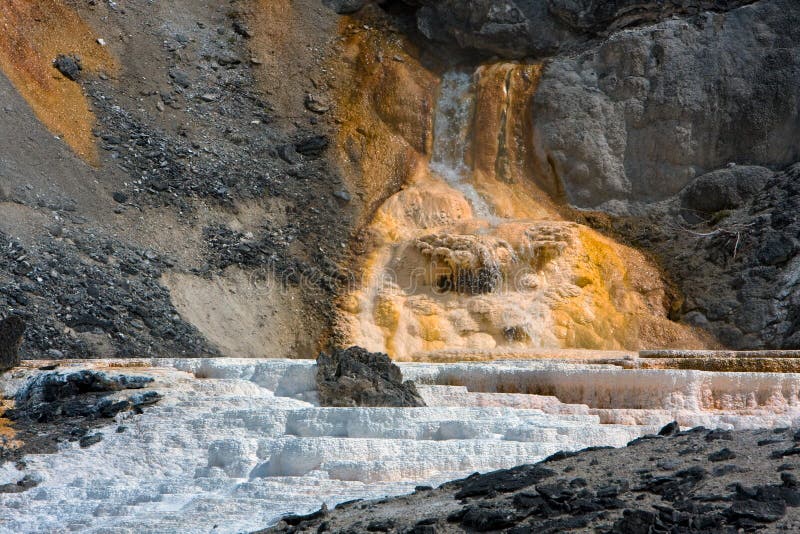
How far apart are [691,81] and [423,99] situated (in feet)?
19.6

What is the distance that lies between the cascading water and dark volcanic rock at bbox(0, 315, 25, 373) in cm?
804

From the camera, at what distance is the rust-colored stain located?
21219 mm

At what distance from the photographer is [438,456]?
9.88 meters

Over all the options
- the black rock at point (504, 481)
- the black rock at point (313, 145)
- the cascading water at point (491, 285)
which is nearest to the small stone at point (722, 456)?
the black rock at point (504, 481)

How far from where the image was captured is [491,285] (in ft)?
69.6

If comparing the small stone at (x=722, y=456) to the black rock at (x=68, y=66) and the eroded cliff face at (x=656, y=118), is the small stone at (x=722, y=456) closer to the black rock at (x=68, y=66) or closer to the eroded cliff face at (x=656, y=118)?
the eroded cliff face at (x=656, y=118)

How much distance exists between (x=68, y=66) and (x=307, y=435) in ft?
46.7

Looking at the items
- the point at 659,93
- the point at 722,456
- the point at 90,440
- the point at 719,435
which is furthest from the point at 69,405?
the point at 659,93

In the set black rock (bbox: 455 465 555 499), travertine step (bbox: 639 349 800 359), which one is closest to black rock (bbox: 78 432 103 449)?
black rock (bbox: 455 465 555 499)

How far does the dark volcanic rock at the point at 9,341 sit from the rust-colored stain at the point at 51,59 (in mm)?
8149

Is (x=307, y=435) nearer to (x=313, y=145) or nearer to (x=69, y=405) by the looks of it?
(x=69, y=405)

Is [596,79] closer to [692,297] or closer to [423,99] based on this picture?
[423,99]

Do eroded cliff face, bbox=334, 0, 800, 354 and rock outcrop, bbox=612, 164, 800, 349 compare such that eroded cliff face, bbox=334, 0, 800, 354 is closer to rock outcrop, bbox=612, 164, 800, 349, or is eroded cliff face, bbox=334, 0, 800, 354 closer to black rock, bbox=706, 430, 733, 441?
rock outcrop, bbox=612, 164, 800, 349

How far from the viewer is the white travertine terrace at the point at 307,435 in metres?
9.23
